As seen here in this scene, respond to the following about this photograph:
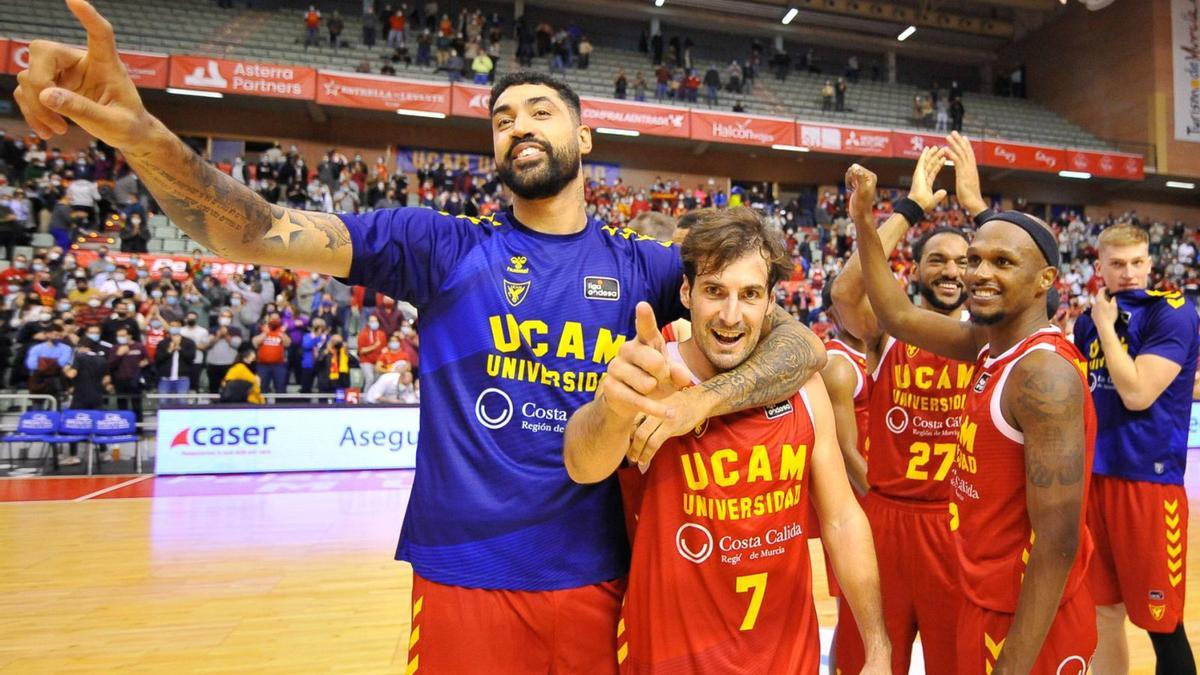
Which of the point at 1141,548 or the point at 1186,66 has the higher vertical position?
the point at 1186,66

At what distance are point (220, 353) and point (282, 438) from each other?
2.68 metres

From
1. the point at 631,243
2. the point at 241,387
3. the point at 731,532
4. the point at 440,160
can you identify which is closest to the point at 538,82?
the point at 631,243

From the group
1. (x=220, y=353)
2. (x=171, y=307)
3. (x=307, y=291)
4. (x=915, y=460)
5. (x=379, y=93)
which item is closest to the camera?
(x=915, y=460)

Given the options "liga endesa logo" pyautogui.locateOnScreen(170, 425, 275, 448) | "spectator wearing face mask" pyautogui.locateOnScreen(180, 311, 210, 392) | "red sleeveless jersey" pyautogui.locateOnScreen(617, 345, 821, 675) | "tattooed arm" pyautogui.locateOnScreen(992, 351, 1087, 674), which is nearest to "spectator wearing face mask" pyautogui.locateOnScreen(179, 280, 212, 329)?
"spectator wearing face mask" pyautogui.locateOnScreen(180, 311, 210, 392)

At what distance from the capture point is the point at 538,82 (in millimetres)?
2031

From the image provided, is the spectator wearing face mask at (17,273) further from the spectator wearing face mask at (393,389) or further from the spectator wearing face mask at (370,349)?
the spectator wearing face mask at (393,389)

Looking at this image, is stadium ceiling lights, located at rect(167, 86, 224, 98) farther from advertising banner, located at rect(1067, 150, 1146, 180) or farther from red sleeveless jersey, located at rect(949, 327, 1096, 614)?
advertising banner, located at rect(1067, 150, 1146, 180)

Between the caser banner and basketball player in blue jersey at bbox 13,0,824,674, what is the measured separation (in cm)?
717

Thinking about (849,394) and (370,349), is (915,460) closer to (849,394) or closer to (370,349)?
(849,394)

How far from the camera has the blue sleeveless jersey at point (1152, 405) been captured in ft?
9.88

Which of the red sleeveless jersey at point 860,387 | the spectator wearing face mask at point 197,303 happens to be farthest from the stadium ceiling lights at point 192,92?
the red sleeveless jersey at point 860,387

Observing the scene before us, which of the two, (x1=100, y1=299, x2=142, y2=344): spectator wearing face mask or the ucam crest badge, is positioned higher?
(x1=100, y1=299, x2=142, y2=344): spectator wearing face mask

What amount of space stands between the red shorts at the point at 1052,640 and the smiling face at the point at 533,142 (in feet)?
5.95

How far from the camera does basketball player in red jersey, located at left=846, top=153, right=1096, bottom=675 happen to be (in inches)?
72.9
